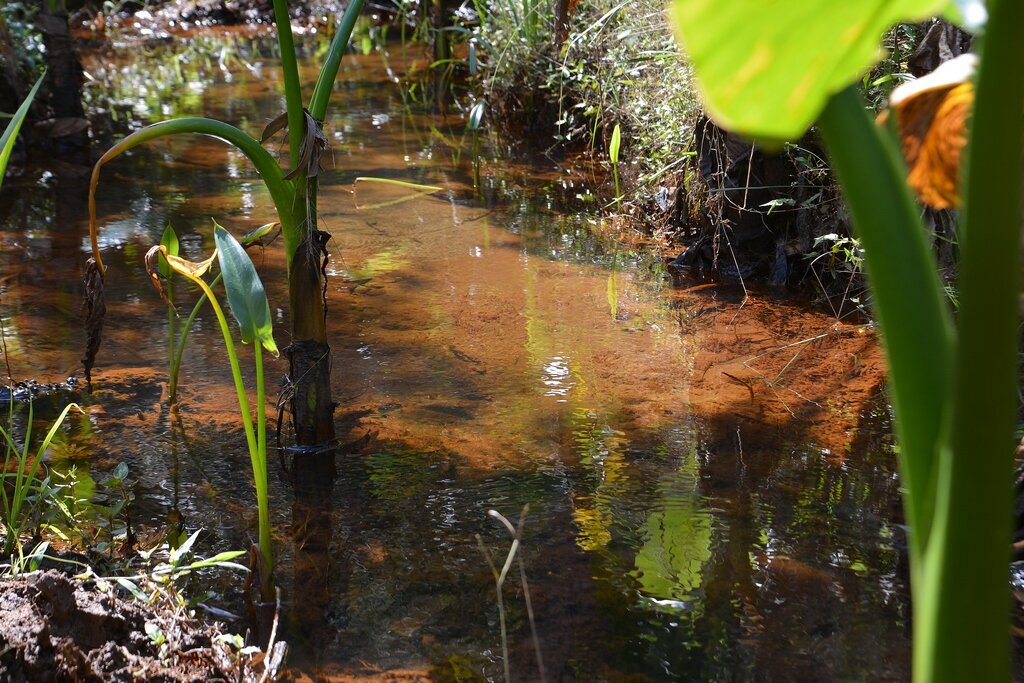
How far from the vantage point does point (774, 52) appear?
1.58 ft

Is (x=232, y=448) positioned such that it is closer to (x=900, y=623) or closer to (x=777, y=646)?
(x=777, y=646)

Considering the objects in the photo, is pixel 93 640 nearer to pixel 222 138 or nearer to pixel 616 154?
pixel 222 138

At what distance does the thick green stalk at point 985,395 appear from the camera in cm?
50

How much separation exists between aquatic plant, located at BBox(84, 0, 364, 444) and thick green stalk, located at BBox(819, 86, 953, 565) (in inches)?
62.9

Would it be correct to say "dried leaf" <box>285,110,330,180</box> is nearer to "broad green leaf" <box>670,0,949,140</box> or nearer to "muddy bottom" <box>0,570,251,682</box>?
"muddy bottom" <box>0,570,251,682</box>

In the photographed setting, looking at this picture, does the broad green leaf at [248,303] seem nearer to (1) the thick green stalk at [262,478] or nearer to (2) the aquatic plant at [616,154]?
(1) the thick green stalk at [262,478]

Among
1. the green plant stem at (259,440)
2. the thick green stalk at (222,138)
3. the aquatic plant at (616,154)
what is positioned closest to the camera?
the green plant stem at (259,440)

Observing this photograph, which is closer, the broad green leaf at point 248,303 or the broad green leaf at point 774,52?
the broad green leaf at point 774,52

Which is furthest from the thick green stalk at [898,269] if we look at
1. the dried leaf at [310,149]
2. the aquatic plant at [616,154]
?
the aquatic plant at [616,154]

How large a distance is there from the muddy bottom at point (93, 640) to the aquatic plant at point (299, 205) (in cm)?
76

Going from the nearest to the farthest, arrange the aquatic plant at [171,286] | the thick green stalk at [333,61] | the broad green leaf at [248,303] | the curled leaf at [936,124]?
the curled leaf at [936,124]
the broad green leaf at [248,303]
the thick green stalk at [333,61]
the aquatic plant at [171,286]

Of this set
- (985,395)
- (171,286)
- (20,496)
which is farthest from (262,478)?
(985,395)

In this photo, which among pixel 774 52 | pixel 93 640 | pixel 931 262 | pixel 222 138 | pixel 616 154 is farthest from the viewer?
pixel 616 154

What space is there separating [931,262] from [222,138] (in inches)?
69.2
